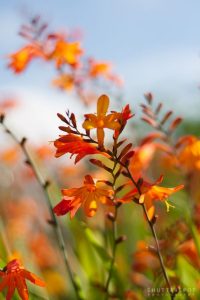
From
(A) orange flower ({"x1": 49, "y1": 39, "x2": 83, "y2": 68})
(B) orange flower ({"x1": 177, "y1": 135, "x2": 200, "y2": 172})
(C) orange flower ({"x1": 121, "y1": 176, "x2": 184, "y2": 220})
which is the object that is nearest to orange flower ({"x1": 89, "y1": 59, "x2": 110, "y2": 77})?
(A) orange flower ({"x1": 49, "y1": 39, "x2": 83, "y2": 68})

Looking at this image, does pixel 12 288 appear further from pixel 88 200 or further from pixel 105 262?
pixel 105 262

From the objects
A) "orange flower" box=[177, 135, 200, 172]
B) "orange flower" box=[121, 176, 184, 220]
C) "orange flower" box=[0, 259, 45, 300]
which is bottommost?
"orange flower" box=[0, 259, 45, 300]

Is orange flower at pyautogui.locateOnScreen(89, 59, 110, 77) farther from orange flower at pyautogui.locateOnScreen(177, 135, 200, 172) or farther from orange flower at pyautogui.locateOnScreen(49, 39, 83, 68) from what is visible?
orange flower at pyautogui.locateOnScreen(177, 135, 200, 172)

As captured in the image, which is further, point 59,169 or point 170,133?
point 59,169

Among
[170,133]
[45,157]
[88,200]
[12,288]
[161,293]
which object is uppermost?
[45,157]

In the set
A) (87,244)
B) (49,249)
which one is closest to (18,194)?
(49,249)

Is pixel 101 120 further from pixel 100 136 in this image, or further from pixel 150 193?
pixel 150 193
